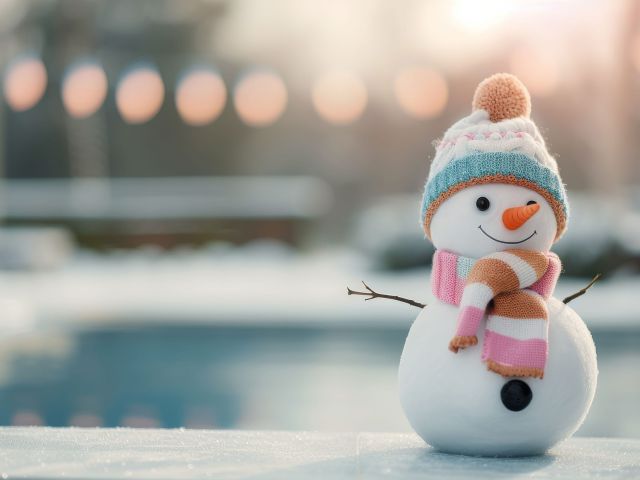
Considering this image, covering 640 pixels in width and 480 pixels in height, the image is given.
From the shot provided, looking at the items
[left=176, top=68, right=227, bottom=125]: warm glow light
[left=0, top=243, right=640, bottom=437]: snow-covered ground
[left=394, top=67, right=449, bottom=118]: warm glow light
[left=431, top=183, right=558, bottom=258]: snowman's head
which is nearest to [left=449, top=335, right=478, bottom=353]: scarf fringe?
[left=431, top=183, right=558, bottom=258]: snowman's head

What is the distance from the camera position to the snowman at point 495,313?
3.03 m

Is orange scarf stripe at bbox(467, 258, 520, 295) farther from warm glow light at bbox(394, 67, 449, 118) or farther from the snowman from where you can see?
warm glow light at bbox(394, 67, 449, 118)

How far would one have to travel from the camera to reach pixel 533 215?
312 cm

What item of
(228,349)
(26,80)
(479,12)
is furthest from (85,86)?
(479,12)

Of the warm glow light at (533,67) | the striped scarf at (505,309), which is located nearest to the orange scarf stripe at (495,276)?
the striped scarf at (505,309)

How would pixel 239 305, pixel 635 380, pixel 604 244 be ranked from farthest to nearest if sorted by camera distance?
pixel 604 244, pixel 239 305, pixel 635 380

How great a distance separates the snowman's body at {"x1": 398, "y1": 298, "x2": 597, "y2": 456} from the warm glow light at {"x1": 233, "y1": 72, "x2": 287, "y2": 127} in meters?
11.2

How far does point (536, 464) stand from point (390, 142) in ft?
90.9

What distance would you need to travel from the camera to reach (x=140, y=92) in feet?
45.1

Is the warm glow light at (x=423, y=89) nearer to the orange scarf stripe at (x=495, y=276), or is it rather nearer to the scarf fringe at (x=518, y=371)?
the orange scarf stripe at (x=495, y=276)

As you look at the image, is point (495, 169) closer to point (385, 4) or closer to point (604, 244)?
point (604, 244)

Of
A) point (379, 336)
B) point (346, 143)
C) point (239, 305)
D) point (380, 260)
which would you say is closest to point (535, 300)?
point (379, 336)

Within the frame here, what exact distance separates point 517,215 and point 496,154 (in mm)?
219

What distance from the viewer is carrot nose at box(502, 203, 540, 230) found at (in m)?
3.04
